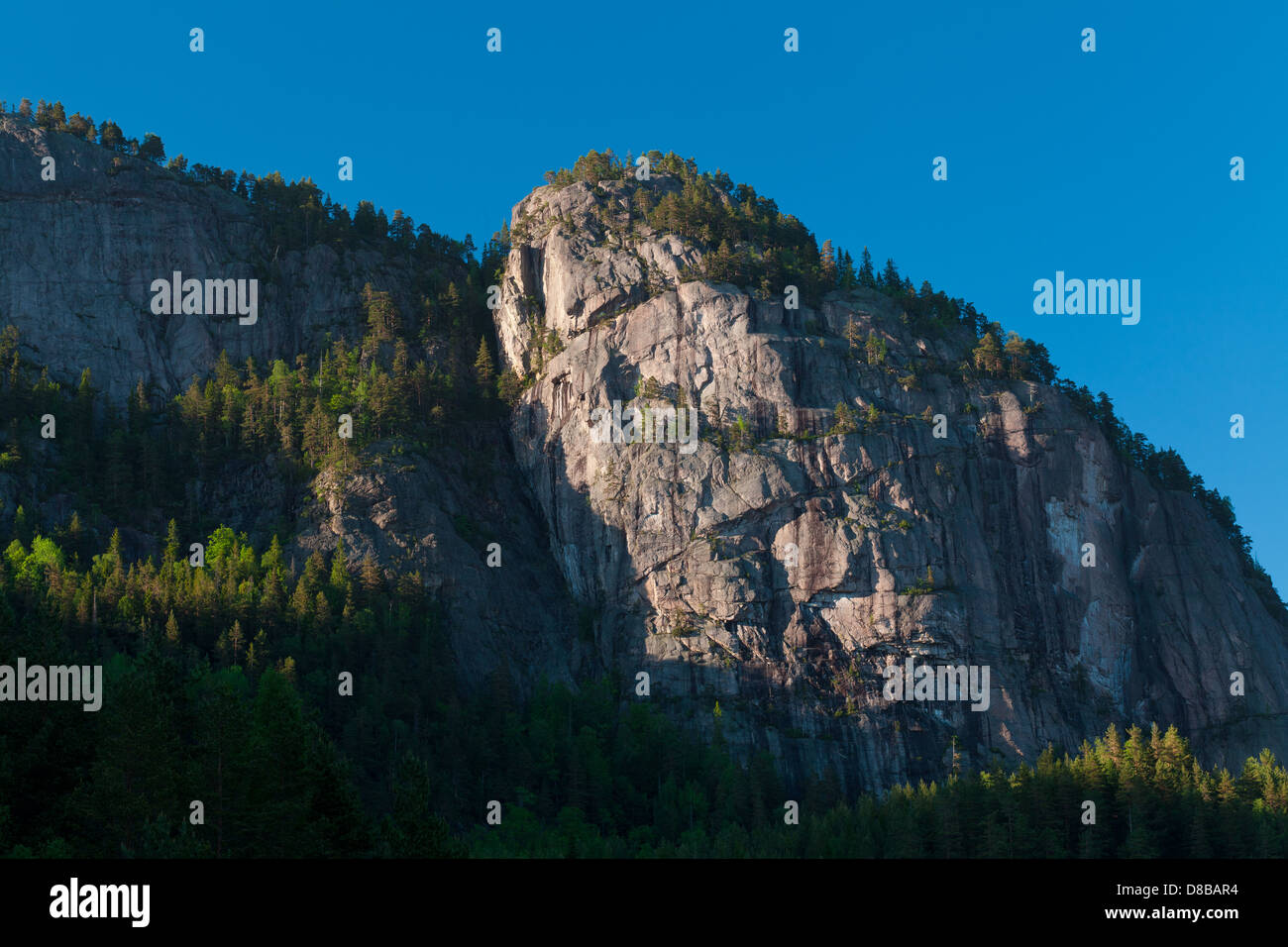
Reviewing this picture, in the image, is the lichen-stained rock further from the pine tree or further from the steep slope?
the pine tree

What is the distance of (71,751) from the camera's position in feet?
183

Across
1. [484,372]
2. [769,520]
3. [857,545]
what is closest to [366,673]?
[769,520]

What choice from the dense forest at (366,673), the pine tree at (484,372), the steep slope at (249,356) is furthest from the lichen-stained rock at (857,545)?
the pine tree at (484,372)

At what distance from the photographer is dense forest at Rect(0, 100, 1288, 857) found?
54.2 meters

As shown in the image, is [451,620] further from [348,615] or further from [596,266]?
[596,266]

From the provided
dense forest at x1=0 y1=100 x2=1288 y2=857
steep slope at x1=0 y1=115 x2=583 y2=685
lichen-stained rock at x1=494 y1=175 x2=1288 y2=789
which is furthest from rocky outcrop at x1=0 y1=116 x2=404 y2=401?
lichen-stained rock at x1=494 y1=175 x2=1288 y2=789

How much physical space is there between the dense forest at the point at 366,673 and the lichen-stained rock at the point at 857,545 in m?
4.58

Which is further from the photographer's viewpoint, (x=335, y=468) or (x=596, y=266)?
(x=596, y=266)

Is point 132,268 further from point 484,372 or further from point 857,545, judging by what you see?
point 857,545

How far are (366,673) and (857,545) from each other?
4878cm

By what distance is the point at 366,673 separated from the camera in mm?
106812
